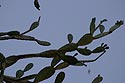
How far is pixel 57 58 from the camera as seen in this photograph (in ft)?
1.34

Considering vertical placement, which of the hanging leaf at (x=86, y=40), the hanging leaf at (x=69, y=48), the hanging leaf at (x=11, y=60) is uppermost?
the hanging leaf at (x=86, y=40)

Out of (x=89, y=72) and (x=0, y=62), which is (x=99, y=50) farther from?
(x=89, y=72)

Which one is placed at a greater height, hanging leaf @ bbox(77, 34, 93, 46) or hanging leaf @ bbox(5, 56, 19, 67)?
hanging leaf @ bbox(77, 34, 93, 46)


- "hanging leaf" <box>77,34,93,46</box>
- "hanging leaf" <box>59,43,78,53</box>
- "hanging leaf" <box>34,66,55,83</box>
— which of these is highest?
"hanging leaf" <box>77,34,93,46</box>

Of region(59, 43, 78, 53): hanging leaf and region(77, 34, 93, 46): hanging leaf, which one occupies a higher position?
region(77, 34, 93, 46): hanging leaf

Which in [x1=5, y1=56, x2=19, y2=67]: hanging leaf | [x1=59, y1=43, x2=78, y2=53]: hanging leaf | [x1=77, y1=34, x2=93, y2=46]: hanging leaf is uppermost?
[x1=77, y1=34, x2=93, y2=46]: hanging leaf

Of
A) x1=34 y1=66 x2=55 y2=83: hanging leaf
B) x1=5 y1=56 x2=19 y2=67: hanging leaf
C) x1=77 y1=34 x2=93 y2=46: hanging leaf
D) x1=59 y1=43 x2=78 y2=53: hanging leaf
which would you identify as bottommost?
x1=34 y1=66 x2=55 y2=83: hanging leaf

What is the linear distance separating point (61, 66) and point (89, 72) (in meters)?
1.59

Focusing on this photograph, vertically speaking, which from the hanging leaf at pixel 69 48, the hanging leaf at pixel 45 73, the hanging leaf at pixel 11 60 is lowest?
the hanging leaf at pixel 45 73

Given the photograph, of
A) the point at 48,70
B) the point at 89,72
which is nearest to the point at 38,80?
the point at 48,70

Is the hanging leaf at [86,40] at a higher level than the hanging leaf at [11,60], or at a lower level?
higher

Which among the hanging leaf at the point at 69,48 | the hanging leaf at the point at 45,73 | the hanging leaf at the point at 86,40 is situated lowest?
the hanging leaf at the point at 45,73

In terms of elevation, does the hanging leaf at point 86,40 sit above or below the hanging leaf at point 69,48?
above

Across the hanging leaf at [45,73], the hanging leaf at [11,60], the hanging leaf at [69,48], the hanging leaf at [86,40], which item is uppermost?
the hanging leaf at [86,40]
